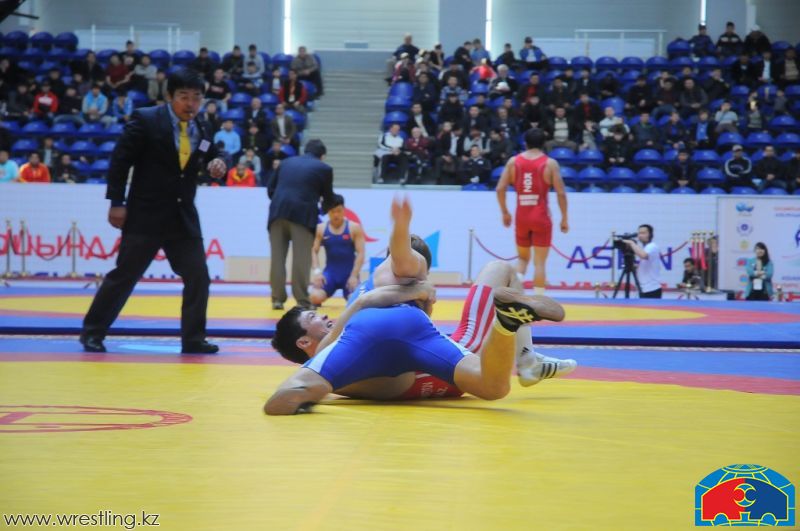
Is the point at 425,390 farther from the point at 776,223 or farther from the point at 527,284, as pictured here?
the point at 776,223

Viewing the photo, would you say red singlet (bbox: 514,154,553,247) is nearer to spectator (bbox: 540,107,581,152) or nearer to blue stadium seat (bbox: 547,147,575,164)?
blue stadium seat (bbox: 547,147,575,164)

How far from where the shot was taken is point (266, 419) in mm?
3637

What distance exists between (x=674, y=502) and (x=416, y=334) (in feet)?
5.10

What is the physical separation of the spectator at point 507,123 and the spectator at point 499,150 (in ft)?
1.55

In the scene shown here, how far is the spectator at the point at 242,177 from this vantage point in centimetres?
1535

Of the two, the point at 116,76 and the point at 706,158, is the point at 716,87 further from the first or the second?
the point at 116,76

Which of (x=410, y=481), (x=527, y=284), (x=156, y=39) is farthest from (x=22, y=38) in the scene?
(x=410, y=481)

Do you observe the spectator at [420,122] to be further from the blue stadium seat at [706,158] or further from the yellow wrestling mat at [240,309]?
the yellow wrestling mat at [240,309]

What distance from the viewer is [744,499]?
97.3 inches

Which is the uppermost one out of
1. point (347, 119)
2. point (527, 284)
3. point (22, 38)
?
point (22, 38)

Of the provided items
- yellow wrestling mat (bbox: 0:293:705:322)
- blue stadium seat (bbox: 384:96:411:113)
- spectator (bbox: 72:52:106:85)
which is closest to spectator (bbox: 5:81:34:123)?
spectator (bbox: 72:52:106:85)

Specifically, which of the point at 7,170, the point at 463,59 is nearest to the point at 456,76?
the point at 463,59

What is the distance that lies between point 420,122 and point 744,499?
1533 cm

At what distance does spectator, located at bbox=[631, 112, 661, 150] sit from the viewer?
55.1 feet
